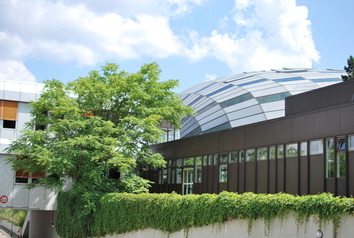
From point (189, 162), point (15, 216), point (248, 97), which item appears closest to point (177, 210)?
point (189, 162)

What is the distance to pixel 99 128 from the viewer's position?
32594mm

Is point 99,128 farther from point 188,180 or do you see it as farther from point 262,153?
point 262,153

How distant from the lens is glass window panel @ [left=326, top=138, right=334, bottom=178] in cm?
2239

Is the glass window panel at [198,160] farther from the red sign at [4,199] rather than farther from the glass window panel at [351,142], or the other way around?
the glass window panel at [351,142]

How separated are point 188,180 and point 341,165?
16.1 metres

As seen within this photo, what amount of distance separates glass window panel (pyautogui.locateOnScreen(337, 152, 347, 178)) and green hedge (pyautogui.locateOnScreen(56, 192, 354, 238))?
3.94m

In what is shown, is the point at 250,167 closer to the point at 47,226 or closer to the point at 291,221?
the point at 291,221

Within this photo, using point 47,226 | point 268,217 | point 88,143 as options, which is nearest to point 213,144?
point 88,143

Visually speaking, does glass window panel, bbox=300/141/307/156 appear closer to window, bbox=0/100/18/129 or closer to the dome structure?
the dome structure

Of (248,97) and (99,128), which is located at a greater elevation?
(248,97)

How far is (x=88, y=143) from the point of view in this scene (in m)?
31.8

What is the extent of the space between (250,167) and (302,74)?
24.4 meters

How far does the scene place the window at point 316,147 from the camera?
23194 millimetres

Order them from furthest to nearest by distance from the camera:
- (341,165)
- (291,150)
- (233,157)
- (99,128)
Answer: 1. (99,128)
2. (233,157)
3. (291,150)
4. (341,165)
